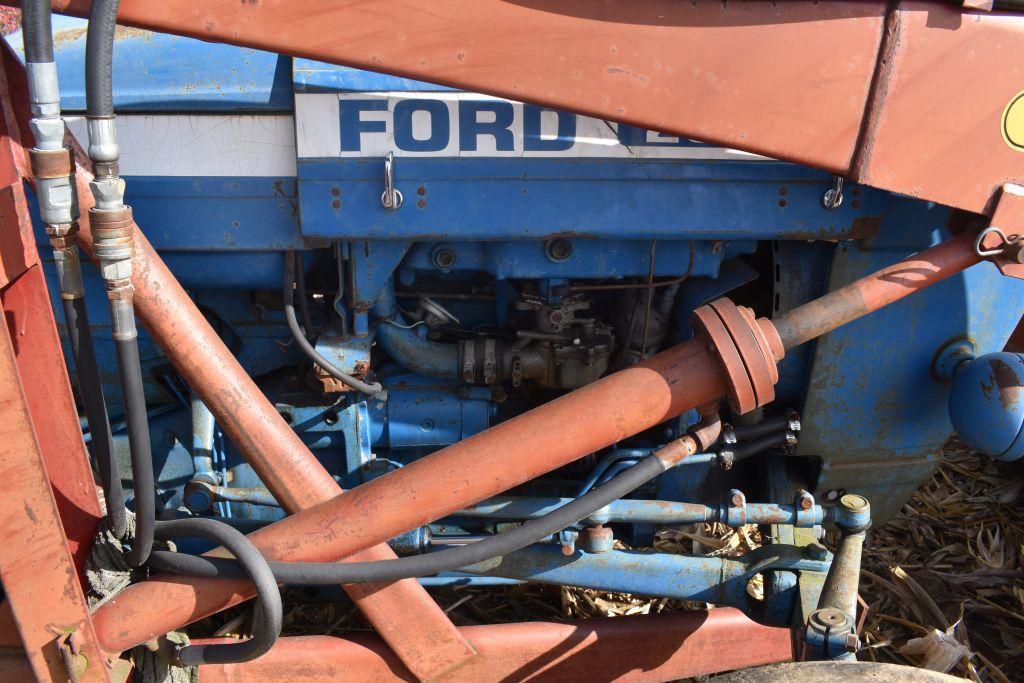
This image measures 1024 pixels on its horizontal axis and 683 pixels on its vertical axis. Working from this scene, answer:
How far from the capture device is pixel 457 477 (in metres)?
1.61

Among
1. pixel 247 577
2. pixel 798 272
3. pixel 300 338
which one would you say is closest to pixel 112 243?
pixel 247 577

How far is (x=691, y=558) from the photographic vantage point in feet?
7.04

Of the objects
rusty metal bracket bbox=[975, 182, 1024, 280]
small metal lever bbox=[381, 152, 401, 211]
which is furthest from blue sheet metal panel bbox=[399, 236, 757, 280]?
rusty metal bracket bbox=[975, 182, 1024, 280]

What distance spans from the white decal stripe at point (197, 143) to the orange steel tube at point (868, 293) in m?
1.13

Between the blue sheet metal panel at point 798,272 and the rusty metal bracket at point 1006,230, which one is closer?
the rusty metal bracket at point 1006,230

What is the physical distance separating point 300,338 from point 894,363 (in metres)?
1.49

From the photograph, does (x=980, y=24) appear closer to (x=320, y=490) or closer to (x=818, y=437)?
(x=818, y=437)

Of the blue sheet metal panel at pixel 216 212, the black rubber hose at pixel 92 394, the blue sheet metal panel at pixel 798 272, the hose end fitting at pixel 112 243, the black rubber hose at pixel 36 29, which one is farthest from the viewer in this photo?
the blue sheet metal panel at pixel 798 272

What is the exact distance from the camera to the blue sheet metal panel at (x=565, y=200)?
193 cm

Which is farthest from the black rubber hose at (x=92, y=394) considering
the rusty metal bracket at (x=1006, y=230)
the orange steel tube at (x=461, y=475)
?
the rusty metal bracket at (x=1006, y=230)

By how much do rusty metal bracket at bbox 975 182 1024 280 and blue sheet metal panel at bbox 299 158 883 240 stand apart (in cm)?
36

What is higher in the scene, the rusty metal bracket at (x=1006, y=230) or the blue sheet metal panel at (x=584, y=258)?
the rusty metal bracket at (x=1006, y=230)

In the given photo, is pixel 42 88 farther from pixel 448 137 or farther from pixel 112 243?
pixel 448 137

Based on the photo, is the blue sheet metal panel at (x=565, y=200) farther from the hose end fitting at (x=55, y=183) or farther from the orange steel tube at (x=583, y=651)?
the orange steel tube at (x=583, y=651)
